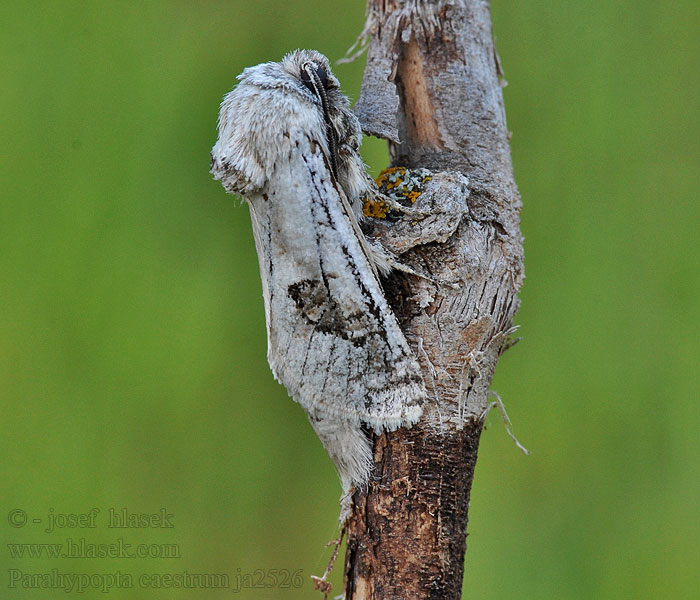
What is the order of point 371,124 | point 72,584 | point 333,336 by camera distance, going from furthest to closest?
1. point 72,584
2. point 371,124
3. point 333,336

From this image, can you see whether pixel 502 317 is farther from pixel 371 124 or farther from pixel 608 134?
pixel 608 134

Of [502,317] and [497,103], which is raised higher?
[497,103]

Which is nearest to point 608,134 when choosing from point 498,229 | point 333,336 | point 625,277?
point 625,277

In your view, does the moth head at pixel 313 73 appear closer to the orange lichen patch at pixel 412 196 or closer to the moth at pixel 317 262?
the moth at pixel 317 262

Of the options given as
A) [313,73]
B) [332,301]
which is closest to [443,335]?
[332,301]

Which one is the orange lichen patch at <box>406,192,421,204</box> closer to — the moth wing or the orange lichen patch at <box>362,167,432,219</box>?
the orange lichen patch at <box>362,167,432,219</box>

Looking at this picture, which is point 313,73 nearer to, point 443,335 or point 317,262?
point 317,262
